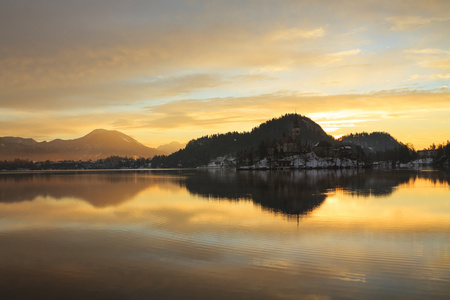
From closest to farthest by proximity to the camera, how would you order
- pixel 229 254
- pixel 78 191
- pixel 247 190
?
pixel 229 254 → pixel 247 190 → pixel 78 191

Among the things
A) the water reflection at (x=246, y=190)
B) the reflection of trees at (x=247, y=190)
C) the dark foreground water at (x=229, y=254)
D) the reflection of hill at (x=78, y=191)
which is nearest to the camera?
the dark foreground water at (x=229, y=254)

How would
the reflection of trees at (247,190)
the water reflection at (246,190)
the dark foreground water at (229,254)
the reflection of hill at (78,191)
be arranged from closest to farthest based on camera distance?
the dark foreground water at (229,254), the water reflection at (246,190), the reflection of trees at (247,190), the reflection of hill at (78,191)

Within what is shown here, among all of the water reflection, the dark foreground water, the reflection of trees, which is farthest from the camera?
the reflection of trees

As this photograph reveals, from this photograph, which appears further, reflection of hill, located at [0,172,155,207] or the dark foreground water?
reflection of hill, located at [0,172,155,207]

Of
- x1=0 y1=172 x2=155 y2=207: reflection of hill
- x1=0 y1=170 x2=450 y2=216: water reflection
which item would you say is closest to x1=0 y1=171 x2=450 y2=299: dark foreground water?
x1=0 y1=170 x2=450 y2=216: water reflection

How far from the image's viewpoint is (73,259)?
19672 millimetres

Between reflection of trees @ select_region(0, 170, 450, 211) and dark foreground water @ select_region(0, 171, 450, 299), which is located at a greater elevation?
dark foreground water @ select_region(0, 171, 450, 299)

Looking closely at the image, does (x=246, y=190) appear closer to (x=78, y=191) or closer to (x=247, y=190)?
(x=247, y=190)

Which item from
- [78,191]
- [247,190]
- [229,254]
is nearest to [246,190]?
[247,190]

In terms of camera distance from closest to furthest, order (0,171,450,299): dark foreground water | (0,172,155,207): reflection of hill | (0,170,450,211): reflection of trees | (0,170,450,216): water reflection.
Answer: (0,171,450,299): dark foreground water, (0,170,450,216): water reflection, (0,170,450,211): reflection of trees, (0,172,155,207): reflection of hill

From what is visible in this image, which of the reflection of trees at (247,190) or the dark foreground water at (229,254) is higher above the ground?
the dark foreground water at (229,254)

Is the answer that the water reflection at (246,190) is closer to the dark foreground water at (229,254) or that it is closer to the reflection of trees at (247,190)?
the reflection of trees at (247,190)

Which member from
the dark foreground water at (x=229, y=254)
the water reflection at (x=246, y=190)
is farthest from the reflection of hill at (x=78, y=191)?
the dark foreground water at (x=229, y=254)

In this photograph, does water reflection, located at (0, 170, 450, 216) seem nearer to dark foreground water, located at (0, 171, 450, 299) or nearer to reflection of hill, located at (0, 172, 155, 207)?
reflection of hill, located at (0, 172, 155, 207)
